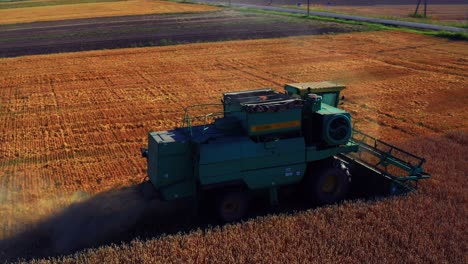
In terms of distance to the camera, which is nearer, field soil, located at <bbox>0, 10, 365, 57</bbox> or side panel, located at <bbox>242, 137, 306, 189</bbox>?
side panel, located at <bbox>242, 137, 306, 189</bbox>

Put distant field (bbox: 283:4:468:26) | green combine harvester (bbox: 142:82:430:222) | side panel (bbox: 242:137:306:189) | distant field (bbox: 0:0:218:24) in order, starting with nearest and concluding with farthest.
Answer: green combine harvester (bbox: 142:82:430:222), side panel (bbox: 242:137:306:189), distant field (bbox: 283:4:468:26), distant field (bbox: 0:0:218:24)

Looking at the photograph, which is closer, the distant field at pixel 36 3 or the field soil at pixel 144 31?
the field soil at pixel 144 31

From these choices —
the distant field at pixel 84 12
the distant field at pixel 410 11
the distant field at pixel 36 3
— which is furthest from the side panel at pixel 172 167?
the distant field at pixel 36 3

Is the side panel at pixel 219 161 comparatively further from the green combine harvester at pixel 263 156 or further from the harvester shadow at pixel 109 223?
the harvester shadow at pixel 109 223

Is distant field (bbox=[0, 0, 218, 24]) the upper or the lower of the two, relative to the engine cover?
upper

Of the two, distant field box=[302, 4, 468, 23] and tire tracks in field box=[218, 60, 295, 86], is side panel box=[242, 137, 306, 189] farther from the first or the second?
distant field box=[302, 4, 468, 23]

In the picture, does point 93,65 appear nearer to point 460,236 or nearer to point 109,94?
point 109,94

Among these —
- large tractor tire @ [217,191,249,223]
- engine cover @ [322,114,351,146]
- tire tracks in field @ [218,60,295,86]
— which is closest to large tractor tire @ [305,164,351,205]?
engine cover @ [322,114,351,146]
